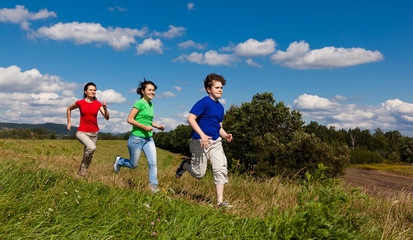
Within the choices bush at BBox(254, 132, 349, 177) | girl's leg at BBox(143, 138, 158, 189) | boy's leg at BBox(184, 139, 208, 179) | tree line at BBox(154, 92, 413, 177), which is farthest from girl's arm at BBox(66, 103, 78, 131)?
bush at BBox(254, 132, 349, 177)

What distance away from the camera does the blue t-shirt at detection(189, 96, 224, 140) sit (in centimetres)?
477

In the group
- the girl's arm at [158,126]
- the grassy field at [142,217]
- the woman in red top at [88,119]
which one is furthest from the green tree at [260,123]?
the grassy field at [142,217]

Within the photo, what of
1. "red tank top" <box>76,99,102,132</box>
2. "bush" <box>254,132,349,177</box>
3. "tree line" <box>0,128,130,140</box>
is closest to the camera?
"red tank top" <box>76,99,102,132</box>

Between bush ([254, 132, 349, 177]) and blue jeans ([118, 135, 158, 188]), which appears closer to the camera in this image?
blue jeans ([118, 135, 158, 188])

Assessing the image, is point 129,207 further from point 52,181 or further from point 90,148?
point 90,148

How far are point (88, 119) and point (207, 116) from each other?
297 centimetres

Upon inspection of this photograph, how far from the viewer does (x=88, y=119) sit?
20.9 ft

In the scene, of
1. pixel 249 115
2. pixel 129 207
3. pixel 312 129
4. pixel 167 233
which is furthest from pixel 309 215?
pixel 312 129

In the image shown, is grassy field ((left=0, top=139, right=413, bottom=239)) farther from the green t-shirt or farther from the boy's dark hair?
the boy's dark hair

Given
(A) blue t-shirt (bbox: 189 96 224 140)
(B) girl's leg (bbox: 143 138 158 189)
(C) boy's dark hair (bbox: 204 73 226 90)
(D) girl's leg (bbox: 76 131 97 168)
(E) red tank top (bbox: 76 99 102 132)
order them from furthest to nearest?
(E) red tank top (bbox: 76 99 102 132) < (D) girl's leg (bbox: 76 131 97 168) < (B) girl's leg (bbox: 143 138 158 189) < (C) boy's dark hair (bbox: 204 73 226 90) < (A) blue t-shirt (bbox: 189 96 224 140)

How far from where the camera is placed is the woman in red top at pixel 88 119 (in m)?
6.26

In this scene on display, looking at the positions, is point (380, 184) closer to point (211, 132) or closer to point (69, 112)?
point (211, 132)

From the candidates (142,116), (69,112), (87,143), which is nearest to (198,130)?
(142,116)

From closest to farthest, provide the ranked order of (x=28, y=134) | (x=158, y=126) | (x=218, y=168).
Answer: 1. (x=218, y=168)
2. (x=158, y=126)
3. (x=28, y=134)
